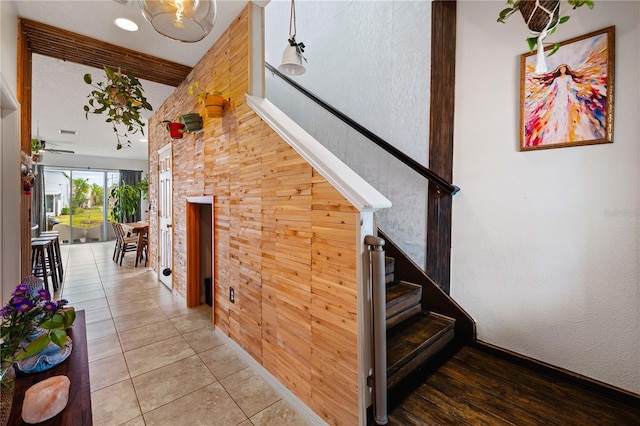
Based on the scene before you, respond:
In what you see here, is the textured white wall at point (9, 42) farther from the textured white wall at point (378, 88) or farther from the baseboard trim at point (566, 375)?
the baseboard trim at point (566, 375)

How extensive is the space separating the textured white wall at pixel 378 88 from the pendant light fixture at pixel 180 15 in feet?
5.71

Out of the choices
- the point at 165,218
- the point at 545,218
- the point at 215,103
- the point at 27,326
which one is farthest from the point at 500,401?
the point at 165,218

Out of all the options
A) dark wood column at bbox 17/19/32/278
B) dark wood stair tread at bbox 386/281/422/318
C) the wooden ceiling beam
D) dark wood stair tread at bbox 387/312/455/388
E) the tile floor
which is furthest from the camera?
the wooden ceiling beam

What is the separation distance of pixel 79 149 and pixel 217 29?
25.3ft

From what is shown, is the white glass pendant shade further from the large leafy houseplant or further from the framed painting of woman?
Answer: the large leafy houseplant

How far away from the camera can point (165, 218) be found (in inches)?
173

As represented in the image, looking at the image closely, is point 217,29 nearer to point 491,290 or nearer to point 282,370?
point 282,370

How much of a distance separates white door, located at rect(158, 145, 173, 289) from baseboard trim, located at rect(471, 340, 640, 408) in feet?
13.1

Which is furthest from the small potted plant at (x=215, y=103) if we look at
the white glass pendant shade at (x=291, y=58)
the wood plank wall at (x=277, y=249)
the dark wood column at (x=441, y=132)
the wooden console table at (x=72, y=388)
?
the wooden console table at (x=72, y=388)

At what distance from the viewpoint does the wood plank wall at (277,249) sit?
151cm

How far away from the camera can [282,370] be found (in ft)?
6.40

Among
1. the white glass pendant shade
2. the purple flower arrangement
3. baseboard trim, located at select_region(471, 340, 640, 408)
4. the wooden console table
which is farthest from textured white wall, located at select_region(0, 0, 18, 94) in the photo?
baseboard trim, located at select_region(471, 340, 640, 408)

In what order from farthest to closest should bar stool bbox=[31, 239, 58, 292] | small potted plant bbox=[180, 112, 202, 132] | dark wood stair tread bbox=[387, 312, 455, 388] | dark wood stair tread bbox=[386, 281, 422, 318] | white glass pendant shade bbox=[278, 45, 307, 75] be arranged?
bar stool bbox=[31, 239, 58, 292], small potted plant bbox=[180, 112, 202, 132], white glass pendant shade bbox=[278, 45, 307, 75], dark wood stair tread bbox=[386, 281, 422, 318], dark wood stair tread bbox=[387, 312, 455, 388]

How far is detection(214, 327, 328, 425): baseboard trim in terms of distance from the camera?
172 cm
